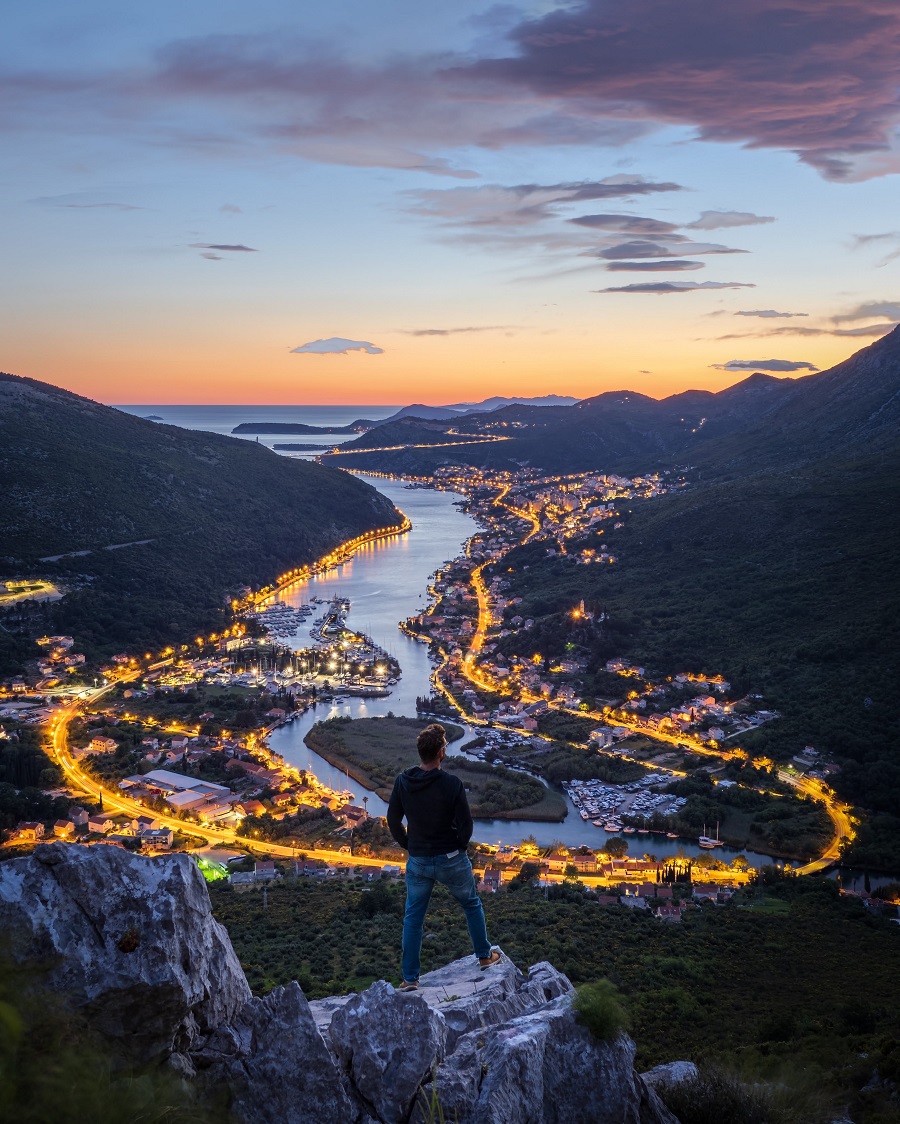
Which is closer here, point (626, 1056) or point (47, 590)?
point (626, 1056)

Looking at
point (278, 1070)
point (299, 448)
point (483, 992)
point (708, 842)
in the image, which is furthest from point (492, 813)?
point (299, 448)

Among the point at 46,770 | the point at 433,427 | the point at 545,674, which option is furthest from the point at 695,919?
the point at 433,427

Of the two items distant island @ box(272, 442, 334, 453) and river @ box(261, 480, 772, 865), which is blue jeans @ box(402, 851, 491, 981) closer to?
river @ box(261, 480, 772, 865)

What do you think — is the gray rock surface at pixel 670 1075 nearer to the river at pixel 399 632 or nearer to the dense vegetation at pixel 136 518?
the river at pixel 399 632

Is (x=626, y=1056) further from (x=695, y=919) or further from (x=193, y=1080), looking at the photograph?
(x=695, y=919)

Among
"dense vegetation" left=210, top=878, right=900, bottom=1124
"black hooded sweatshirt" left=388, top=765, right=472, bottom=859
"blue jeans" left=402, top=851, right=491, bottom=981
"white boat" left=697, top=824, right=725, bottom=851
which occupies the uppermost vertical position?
"black hooded sweatshirt" left=388, top=765, right=472, bottom=859

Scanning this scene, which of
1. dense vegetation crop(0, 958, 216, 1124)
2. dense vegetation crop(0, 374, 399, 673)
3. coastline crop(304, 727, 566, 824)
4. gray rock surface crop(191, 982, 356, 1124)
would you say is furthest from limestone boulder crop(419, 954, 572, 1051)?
dense vegetation crop(0, 374, 399, 673)
